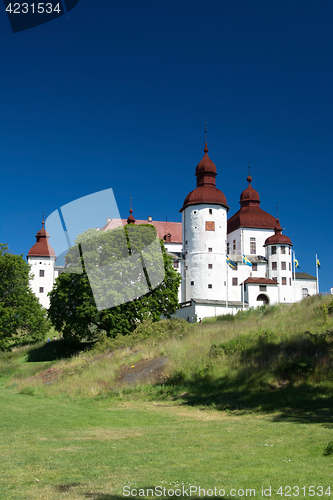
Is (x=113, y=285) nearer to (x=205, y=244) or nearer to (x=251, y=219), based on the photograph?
(x=205, y=244)

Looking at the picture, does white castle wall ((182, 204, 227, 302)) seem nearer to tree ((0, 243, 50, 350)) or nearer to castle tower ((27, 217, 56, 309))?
tree ((0, 243, 50, 350))

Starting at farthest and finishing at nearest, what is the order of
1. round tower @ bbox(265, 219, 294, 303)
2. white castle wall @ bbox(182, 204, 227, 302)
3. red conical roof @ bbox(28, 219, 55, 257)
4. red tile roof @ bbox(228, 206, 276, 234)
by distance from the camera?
red conical roof @ bbox(28, 219, 55, 257)
red tile roof @ bbox(228, 206, 276, 234)
round tower @ bbox(265, 219, 294, 303)
white castle wall @ bbox(182, 204, 227, 302)

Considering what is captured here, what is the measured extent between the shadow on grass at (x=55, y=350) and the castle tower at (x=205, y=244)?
77.9ft

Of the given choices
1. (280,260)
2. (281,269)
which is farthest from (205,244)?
Result: (281,269)

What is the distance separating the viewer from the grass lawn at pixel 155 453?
17.3ft

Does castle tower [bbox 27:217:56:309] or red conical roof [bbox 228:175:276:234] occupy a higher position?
red conical roof [bbox 228:175:276:234]

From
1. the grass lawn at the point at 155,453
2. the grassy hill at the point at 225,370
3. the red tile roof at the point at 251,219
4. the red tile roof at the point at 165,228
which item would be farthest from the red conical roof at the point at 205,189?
the grass lawn at the point at 155,453

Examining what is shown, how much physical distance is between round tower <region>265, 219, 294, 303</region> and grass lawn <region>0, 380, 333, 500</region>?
51.6 m

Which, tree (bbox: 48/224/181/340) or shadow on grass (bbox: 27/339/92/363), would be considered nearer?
tree (bbox: 48/224/181/340)

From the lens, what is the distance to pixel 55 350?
3697 cm

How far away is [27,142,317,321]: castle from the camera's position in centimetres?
5838

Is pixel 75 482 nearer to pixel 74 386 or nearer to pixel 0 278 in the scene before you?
pixel 74 386

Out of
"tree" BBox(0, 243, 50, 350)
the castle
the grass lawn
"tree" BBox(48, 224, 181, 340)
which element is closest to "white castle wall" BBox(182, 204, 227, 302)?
the castle

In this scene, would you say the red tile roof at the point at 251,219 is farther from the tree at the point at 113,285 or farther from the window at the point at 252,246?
the tree at the point at 113,285
